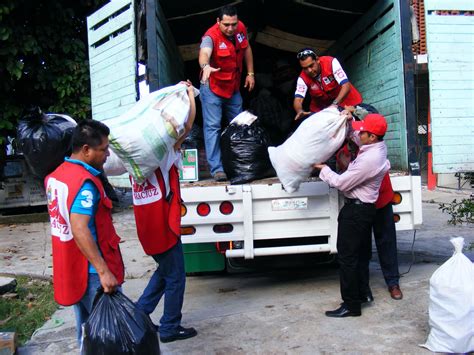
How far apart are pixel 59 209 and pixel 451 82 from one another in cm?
328

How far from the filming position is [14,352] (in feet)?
10.7

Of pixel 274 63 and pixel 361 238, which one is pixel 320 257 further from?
pixel 274 63

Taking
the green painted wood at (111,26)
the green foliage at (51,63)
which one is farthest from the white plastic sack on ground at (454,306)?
the green foliage at (51,63)

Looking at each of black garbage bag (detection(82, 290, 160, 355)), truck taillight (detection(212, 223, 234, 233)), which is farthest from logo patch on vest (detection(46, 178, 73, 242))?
truck taillight (detection(212, 223, 234, 233))

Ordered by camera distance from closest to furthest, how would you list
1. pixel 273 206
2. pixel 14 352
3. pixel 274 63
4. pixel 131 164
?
pixel 131 164, pixel 14 352, pixel 273 206, pixel 274 63

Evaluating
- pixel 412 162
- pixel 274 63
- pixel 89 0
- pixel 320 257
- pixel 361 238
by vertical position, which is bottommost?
pixel 320 257

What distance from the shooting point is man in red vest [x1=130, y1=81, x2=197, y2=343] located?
3.19m

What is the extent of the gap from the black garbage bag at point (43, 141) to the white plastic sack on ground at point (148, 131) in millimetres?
268

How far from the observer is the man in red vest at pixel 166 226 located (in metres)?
3.19

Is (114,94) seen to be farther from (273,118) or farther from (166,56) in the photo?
(273,118)

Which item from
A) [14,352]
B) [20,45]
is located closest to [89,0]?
[20,45]

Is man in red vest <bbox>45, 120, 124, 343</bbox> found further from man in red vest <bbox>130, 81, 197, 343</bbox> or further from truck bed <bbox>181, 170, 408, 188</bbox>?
truck bed <bbox>181, 170, 408, 188</bbox>

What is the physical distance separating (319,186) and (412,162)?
32.4 inches

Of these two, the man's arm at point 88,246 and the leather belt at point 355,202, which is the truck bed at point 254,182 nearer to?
the leather belt at point 355,202
